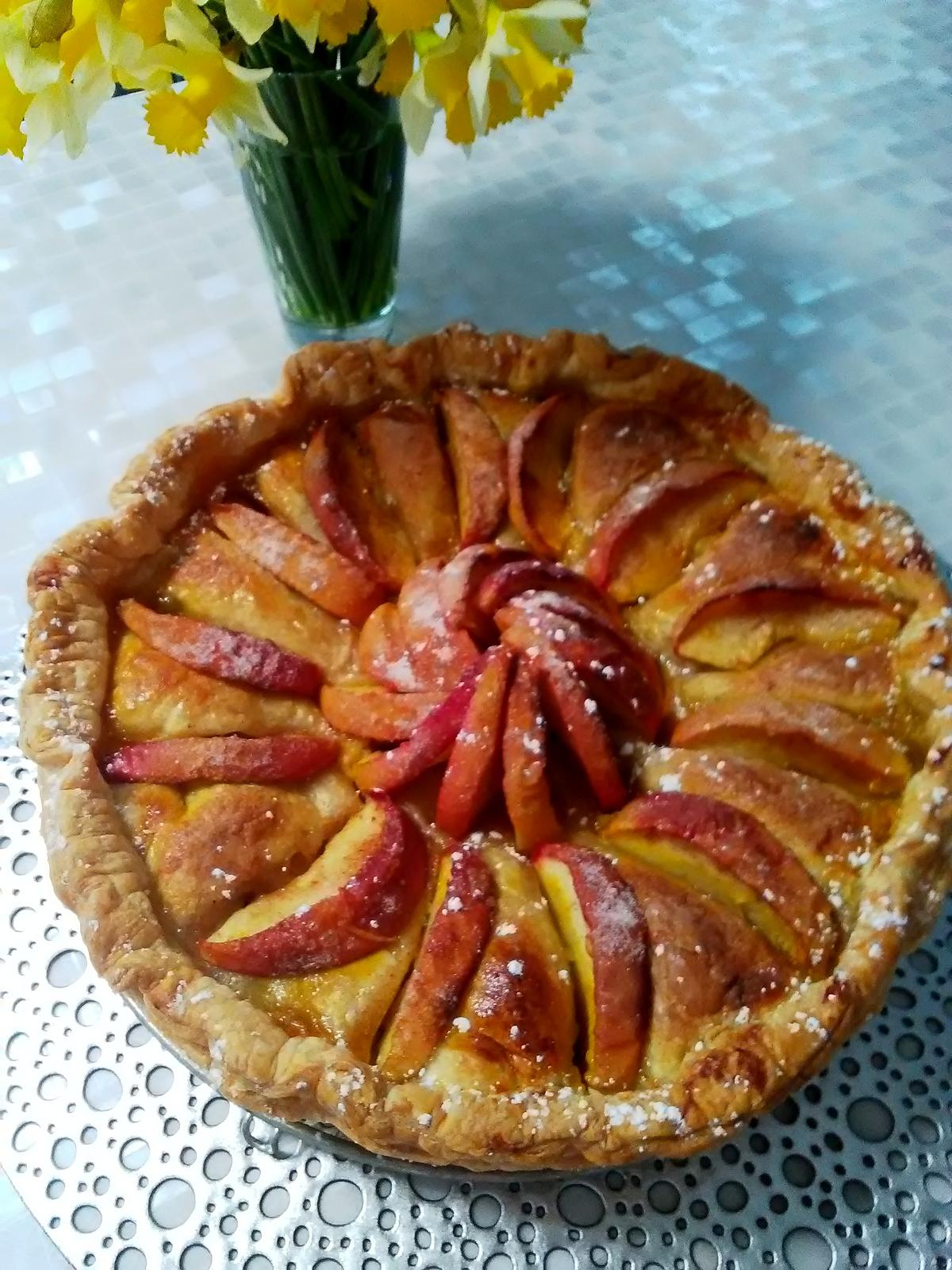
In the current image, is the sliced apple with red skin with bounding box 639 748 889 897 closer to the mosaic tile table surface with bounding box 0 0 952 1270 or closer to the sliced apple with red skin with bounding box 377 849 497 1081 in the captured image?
the sliced apple with red skin with bounding box 377 849 497 1081

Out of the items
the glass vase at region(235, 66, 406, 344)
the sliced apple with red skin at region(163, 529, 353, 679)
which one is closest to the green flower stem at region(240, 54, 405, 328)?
the glass vase at region(235, 66, 406, 344)

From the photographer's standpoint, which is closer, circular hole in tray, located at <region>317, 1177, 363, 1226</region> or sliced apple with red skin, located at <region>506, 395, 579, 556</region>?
circular hole in tray, located at <region>317, 1177, 363, 1226</region>

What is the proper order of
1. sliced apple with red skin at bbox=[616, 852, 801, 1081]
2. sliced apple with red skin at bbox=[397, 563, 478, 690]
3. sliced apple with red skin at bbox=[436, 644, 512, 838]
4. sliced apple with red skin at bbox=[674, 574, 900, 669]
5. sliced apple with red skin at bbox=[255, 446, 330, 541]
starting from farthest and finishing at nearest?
sliced apple with red skin at bbox=[255, 446, 330, 541]
sliced apple with red skin at bbox=[674, 574, 900, 669]
sliced apple with red skin at bbox=[397, 563, 478, 690]
sliced apple with red skin at bbox=[436, 644, 512, 838]
sliced apple with red skin at bbox=[616, 852, 801, 1081]

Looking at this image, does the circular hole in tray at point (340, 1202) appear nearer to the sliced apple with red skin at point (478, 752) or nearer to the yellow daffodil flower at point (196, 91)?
the sliced apple with red skin at point (478, 752)

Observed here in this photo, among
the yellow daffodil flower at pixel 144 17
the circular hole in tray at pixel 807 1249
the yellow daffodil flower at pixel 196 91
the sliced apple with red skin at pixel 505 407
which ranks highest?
the yellow daffodil flower at pixel 144 17

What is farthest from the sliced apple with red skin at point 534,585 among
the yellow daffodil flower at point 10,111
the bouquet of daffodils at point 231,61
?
the yellow daffodil flower at point 10,111

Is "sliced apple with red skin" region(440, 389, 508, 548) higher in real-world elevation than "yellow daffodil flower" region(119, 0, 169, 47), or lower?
lower

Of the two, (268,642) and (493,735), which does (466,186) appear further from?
(493,735)
